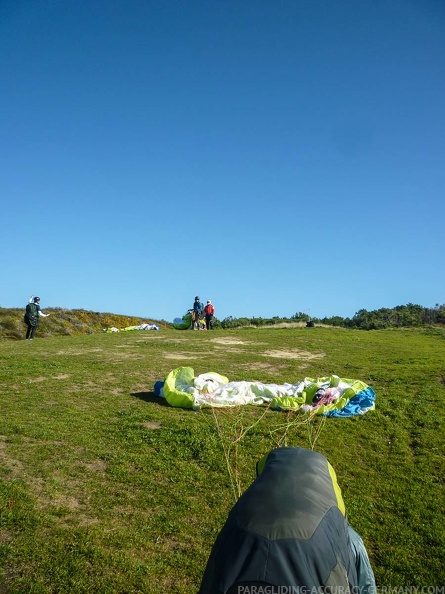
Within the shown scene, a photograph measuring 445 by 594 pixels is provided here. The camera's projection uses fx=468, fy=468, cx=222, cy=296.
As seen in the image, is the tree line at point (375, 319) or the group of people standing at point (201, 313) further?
the tree line at point (375, 319)

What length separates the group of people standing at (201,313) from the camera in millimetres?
33281

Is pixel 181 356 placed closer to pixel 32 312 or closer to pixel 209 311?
pixel 32 312

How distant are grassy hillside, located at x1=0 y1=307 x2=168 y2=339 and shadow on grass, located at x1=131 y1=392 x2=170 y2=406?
23206 millimetres

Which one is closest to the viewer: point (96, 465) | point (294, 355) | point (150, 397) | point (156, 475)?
point (156, 475)

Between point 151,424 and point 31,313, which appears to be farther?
point 31,313

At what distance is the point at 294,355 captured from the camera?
2006 cm

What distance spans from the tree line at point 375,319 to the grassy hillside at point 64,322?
28.4 ft

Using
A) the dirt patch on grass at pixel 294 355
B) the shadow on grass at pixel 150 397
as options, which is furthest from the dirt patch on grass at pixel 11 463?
the dirt patch on grass at pixel 294 355

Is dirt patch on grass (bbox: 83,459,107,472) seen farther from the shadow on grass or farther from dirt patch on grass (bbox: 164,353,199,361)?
dirt patch on grass (bbox: 164,353,199,361)

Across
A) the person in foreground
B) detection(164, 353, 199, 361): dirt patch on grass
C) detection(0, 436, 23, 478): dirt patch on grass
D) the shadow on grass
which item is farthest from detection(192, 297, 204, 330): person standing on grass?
the person in foreground

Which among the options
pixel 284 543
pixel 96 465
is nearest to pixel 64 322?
pixel 96 465

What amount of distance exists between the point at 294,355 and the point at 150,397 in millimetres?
9765

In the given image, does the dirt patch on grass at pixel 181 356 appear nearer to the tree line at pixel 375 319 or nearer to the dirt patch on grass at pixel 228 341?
the dirt patch on grass at pixel 228 341

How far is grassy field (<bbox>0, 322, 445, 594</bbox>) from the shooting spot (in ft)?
16.3
